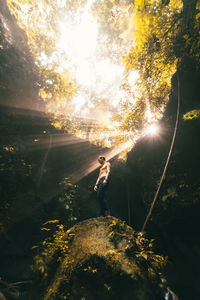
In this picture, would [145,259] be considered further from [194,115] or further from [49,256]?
[194,115]

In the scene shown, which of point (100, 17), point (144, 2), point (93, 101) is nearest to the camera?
point (144, 2)

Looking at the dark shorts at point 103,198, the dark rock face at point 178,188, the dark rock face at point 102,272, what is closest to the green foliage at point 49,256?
the dark rock face at point 102,272

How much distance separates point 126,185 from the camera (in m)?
8.05

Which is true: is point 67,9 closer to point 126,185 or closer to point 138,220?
point 126,185

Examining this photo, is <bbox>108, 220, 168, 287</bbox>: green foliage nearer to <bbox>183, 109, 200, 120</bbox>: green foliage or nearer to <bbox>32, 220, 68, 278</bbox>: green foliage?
<bbox>32, 220, 68, 278</bbox>: green foliage

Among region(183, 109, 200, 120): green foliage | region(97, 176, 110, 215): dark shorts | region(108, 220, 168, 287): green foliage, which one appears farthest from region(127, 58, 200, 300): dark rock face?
region(108, 220, 168, 287): green foliage

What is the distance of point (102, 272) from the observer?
82.6 inches

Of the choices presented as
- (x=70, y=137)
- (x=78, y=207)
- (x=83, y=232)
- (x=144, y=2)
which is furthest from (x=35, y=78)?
(x=83, y=232)

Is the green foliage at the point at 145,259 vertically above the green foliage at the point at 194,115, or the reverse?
the green foliage at the point at 194,115

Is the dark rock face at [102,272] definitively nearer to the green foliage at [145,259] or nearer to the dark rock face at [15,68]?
the green foliage at [145,259]

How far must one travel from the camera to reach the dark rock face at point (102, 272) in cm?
187

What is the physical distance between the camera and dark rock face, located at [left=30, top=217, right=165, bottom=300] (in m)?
1.87

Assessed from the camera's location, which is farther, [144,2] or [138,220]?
[138,220]

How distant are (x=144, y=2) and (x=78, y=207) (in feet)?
30.0
